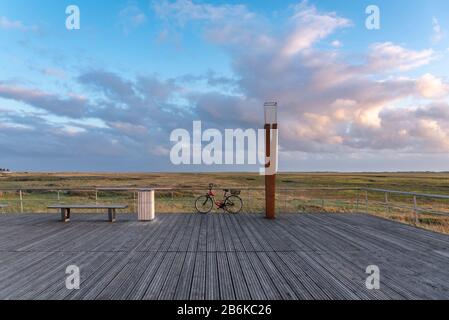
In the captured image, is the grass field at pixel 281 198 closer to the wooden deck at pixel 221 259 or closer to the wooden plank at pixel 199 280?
the wooden deck at pixel 221 259

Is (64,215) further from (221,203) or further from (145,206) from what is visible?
(221,203)

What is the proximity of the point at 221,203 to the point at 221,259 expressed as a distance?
4.69m

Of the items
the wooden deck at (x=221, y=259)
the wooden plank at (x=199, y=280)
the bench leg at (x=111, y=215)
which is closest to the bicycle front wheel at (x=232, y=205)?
the wooden deck at (x=221, y=259)

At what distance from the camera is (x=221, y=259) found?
13.9 ft

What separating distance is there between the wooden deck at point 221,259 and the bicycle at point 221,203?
1.58 m

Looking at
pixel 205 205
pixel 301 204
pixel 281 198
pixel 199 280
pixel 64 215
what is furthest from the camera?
pixel 281 198

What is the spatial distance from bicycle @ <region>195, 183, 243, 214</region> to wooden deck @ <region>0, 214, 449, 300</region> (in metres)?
1.58

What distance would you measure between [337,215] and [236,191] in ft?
11.0

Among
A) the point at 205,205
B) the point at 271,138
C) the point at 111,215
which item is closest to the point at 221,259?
the point at 271,138

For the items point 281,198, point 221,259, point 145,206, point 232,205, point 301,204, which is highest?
point 145,206

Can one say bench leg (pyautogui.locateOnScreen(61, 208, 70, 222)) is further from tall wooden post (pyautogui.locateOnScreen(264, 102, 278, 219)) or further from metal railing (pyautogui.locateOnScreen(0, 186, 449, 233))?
tall wooden post (pyautogui.locateOnScreen(264, 102, 278, 219))

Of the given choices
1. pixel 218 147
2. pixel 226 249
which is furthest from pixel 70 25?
pixel 226 249
